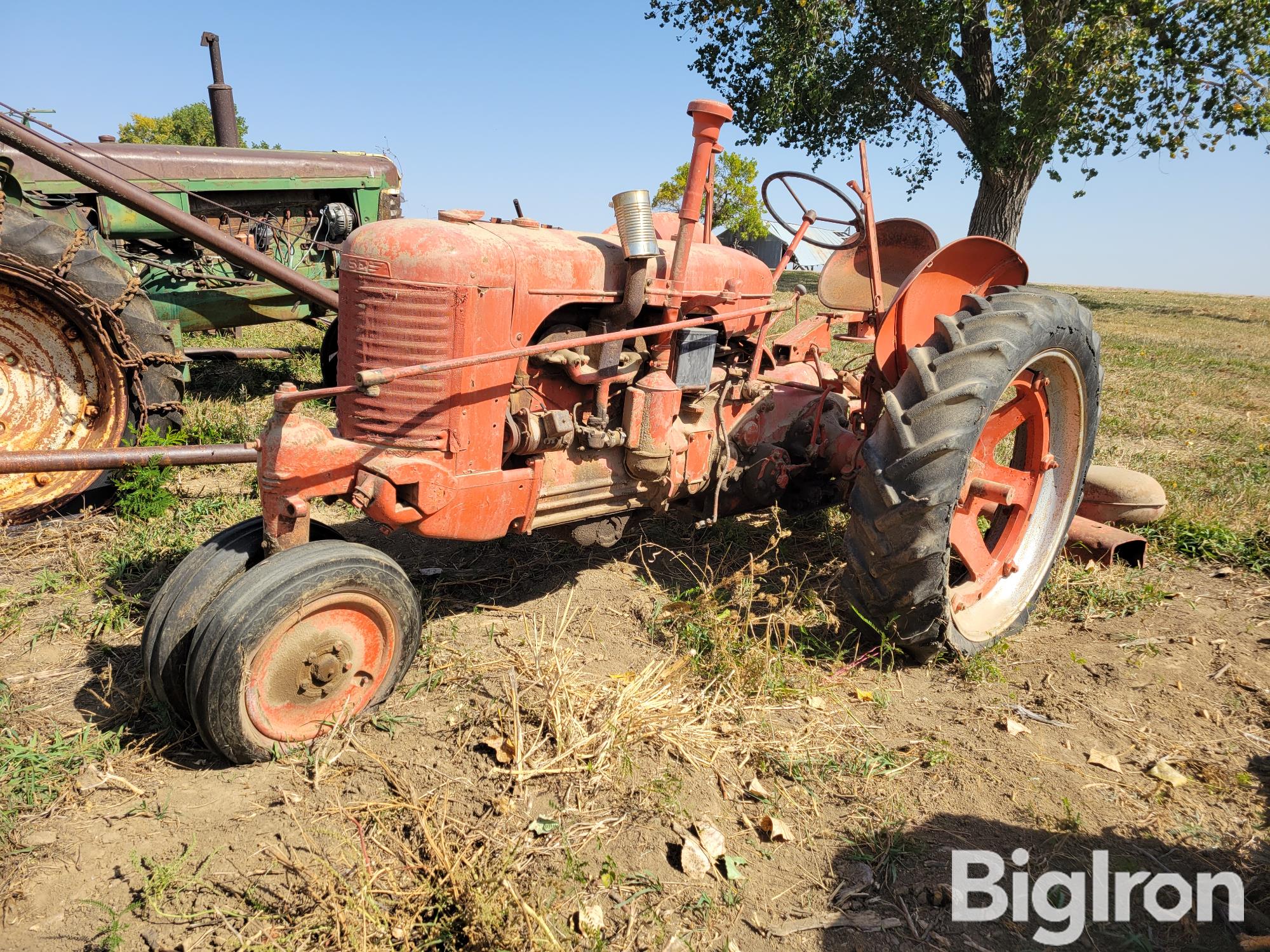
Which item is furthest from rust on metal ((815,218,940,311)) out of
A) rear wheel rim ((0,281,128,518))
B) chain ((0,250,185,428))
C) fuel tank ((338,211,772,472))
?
rear wheel rim ((0,281,128,518))

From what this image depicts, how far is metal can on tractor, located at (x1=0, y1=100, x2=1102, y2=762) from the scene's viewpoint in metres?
2.54

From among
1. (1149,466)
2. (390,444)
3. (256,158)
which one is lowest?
(1149,466)

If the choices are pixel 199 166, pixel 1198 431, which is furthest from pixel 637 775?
pixel 199 166

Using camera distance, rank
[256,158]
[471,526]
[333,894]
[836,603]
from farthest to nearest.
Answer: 1. [256,158]
2. [836,603]
3. [471,526]
4. [333,894]

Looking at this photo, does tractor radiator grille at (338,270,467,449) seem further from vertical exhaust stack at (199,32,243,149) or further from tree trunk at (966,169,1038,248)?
tree trunk at (966,169,1038,248)

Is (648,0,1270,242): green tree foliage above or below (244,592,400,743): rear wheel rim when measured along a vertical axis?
above

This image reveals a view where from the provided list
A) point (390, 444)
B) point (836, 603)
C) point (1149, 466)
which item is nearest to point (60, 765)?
point (390, 444)

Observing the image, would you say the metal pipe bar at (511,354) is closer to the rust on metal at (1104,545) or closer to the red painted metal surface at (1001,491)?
the red painted metal surface at (1001,491)

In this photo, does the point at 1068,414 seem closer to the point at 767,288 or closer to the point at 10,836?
the point at 767,288

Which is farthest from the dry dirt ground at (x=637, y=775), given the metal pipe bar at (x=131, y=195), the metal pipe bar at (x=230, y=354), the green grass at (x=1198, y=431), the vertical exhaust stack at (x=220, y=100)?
the vertical exhaust stack at (x=220, y=100)

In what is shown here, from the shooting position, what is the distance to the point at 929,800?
99.0 inches

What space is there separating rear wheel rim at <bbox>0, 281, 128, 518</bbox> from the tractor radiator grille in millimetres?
2458

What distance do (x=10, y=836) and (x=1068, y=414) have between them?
3980 mm

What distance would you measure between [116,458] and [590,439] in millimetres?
1752
